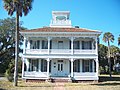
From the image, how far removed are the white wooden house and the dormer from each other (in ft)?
15.0

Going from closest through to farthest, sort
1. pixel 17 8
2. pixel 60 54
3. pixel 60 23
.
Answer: pixel 17 8 < pixel 60 54 < pixel 60 23

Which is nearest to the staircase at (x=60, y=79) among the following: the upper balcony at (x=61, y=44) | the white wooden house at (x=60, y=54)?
the white wooden house at (x=60, y=54)

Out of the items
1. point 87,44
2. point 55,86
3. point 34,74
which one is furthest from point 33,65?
point 55,86

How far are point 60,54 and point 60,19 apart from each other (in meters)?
8.58

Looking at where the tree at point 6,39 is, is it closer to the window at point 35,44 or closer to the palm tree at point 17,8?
the window at point 35,44

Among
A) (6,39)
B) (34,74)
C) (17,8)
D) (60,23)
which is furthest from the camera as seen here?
(6,39)

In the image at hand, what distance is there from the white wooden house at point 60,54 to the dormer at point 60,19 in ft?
15.0

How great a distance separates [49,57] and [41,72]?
2.47 m

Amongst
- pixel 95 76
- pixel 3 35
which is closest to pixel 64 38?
pixel 95 76

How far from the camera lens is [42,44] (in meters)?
35.0

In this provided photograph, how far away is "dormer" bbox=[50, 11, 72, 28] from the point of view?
3878 centimetres

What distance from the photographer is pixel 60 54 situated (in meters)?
33.2

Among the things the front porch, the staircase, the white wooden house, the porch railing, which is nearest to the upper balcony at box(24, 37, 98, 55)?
the white wooden house

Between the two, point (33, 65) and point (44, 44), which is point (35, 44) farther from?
point (33, 65)
